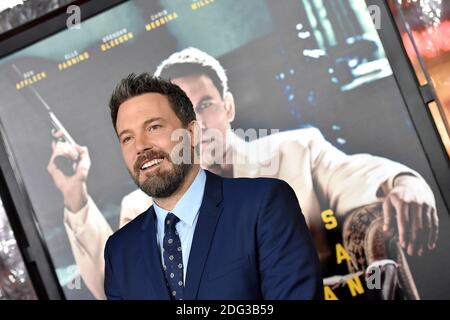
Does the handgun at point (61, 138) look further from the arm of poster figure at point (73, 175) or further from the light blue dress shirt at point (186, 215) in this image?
the light blue dress shirt at point (186, 215)

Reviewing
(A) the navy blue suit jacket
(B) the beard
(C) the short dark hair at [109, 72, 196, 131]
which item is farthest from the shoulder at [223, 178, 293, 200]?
(C) the short dark hair at [109, 72, 196, 131]

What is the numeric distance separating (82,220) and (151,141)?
1.14 m

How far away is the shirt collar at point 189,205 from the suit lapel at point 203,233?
2cm

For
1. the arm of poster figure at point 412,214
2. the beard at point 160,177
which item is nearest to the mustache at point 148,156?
the beard at point 160,177

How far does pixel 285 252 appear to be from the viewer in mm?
1354

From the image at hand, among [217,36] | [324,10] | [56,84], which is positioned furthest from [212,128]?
[56,84]

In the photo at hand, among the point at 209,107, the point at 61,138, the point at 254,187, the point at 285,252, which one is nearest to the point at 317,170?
the point at 209,107

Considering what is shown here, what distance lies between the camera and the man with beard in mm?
1371

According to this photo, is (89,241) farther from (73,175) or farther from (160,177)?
(160,177)

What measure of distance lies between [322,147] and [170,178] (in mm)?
860

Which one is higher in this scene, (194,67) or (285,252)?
(194,67)

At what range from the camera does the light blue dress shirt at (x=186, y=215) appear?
4.94 feet
